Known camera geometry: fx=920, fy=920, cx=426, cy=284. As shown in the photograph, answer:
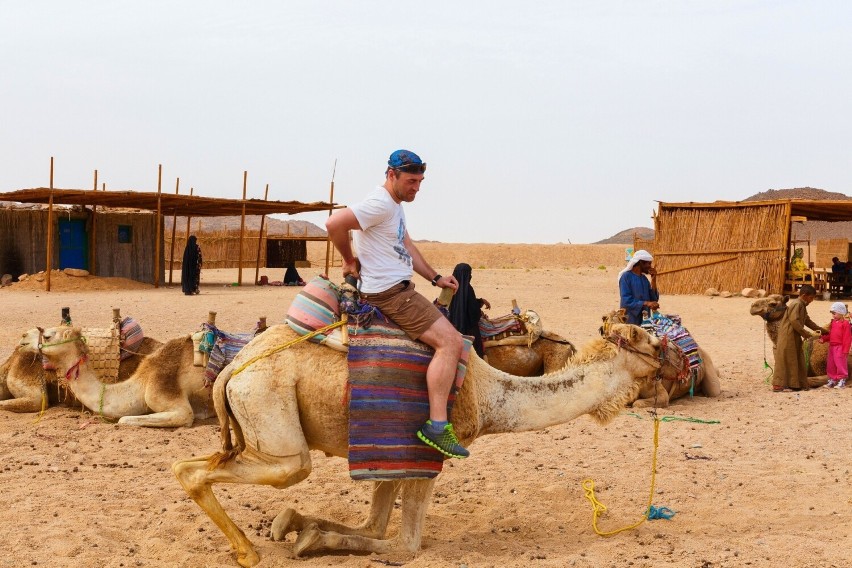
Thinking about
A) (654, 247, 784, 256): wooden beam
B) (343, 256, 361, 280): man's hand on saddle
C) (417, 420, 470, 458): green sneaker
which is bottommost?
(417, 420, 470, 458): green sneaker

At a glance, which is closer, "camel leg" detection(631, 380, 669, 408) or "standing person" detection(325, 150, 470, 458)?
"standing person" detection(325, 150, 470, 458)

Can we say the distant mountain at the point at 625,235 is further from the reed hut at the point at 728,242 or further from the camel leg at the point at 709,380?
the camel leg at the point at 709,380

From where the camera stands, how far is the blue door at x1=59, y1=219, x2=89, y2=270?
91.1 ft

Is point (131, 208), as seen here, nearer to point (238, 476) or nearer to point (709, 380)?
point (709, 380)

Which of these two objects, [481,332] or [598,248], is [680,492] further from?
[598,248]

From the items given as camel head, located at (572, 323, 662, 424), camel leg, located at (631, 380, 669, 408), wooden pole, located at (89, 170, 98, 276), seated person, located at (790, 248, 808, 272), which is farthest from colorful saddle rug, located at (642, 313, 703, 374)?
wooden pole, located at (89, 170, 98, 276)

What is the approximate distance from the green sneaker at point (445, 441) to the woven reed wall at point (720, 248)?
2171 centimetres

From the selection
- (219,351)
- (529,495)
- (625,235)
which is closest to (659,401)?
(529,495)

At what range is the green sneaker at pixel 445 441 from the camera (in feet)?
16.1

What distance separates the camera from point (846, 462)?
24.7ft

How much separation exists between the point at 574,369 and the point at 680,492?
6.44 feet

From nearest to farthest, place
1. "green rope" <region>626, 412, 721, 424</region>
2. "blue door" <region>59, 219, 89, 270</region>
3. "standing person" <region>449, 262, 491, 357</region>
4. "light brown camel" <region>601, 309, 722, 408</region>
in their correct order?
"standing person" <region>449, 262, 491, 357</region> → "green rope" <region>626, 412, 721, 424</region> → "light brown camel" <region>601, 309, 722, 408</region> → "blue door" <region>59, 219, 89, 270</region>

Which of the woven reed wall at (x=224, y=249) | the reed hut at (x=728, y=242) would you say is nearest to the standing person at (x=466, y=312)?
the reed hut at (x=728, y=242)

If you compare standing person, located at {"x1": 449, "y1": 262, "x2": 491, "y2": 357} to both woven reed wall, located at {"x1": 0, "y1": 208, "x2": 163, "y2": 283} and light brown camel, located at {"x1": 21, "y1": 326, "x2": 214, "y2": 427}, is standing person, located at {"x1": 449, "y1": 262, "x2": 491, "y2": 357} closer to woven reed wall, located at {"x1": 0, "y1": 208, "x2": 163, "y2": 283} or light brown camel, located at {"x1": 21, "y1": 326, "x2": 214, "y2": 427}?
light brown camel, located at {"x1": 21, "y1": 326, "x2": 214, "y2": 427}
